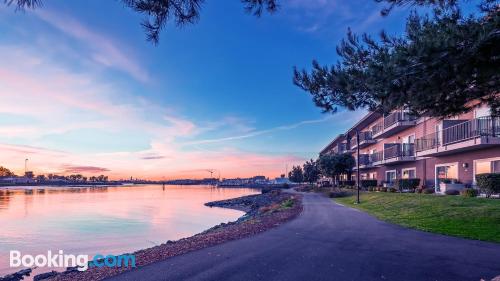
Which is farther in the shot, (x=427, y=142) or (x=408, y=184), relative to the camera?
(x=408, y=184)

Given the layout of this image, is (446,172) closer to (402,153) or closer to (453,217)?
(402,153)

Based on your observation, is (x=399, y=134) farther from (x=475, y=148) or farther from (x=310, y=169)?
(x=310, y=169)

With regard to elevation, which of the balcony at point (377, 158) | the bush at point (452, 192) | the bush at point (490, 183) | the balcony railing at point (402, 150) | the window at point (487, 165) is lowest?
the bush at point (452, 192)

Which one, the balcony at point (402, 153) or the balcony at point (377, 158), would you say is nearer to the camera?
the balcony at point (402, 153)

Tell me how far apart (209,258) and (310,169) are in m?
77.3

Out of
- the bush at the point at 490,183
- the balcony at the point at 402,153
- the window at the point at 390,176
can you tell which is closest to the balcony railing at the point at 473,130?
the bush at the point at 490,183

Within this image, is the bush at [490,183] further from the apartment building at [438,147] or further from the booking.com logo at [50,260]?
the booking.com logo at [50,260]

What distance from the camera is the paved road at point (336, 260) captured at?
7.89 meters

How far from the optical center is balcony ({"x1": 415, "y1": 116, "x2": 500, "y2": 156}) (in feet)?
72.0

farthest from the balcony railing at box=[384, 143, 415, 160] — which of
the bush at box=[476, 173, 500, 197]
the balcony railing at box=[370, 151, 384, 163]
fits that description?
the bush at box=[476, 173, 500, 197]

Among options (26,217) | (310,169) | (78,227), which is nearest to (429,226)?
(78,227)

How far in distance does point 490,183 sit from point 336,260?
15677 millimetres

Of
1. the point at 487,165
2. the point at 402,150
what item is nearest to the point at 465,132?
the point at 487,165

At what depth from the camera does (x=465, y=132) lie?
79.6 feet
